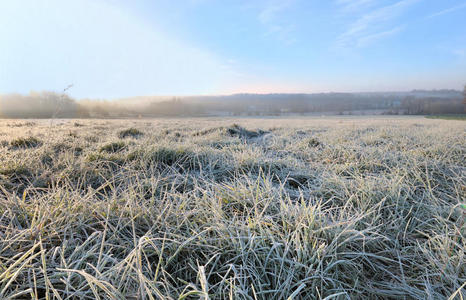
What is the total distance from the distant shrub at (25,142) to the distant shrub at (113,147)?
3.77 feet

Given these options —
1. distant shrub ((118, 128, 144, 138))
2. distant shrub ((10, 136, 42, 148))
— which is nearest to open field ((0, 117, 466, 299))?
distant shrub ((10, 136, 42, 148))

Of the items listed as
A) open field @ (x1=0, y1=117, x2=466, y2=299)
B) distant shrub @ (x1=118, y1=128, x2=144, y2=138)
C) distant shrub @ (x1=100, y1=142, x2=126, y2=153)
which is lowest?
open field @ (x1=0, y1=117, x2=466, y2=299)

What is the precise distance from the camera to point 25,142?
3.33 m

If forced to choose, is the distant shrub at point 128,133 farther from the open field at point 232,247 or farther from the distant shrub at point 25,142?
the open field at point 232,247

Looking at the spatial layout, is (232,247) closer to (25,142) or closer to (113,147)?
(113,147)

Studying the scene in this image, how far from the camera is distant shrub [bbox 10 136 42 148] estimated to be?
3.22 m

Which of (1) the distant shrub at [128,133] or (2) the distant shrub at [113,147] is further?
(1) the distant shrub at [128,133]

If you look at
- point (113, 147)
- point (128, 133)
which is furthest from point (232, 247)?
point (128, 133)

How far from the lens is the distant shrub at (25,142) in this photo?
3.22 meters

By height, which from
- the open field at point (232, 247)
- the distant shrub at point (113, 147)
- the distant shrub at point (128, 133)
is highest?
the distant shrub at point (128, 133)

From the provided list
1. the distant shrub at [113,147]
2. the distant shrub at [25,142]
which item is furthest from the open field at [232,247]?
the distant shrub at [25,142]

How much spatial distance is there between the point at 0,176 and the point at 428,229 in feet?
10.9

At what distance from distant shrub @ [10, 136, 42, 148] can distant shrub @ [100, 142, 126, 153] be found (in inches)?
45.2

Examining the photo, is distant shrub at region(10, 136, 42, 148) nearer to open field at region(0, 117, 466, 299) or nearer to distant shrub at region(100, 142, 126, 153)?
distant shrub at region(100, 142, 126, 153)
